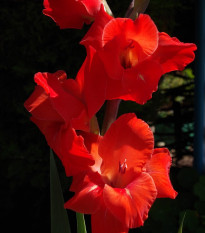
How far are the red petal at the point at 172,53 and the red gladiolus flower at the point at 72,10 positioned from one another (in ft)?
0.43

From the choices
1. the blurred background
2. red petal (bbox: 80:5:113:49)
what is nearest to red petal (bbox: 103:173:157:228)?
red petal (bbox: 80:5:113:49)

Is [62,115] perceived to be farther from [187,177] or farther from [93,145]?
[187,177]

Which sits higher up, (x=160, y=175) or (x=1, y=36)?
(x=160, y=175)

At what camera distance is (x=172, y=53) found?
64cm

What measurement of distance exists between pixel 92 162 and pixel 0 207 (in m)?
1.76

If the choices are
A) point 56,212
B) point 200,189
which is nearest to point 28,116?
point 200,189

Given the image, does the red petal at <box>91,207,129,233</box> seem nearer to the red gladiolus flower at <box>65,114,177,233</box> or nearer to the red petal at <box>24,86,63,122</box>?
the red gladiolus flower at <box>65,114,177,233</box>

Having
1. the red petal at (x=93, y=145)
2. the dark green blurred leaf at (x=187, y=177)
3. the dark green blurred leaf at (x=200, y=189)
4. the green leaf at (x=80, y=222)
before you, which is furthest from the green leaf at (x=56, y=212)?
the dark green blurred leaf at (x=187, y=177)

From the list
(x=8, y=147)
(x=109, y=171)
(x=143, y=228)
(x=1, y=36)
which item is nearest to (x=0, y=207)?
(x=8, y=147)

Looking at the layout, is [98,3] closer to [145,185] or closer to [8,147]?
[145,185]

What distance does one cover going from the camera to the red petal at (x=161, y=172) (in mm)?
695

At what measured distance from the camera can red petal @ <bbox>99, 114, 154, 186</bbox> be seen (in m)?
0.65

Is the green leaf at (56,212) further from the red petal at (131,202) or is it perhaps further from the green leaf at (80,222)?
the red petal at (131,202)

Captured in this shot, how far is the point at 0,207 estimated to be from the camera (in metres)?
2.23
